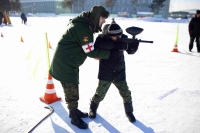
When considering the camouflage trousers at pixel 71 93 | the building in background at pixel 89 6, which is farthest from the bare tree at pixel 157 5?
the camouflage trousers at pixel 71 93

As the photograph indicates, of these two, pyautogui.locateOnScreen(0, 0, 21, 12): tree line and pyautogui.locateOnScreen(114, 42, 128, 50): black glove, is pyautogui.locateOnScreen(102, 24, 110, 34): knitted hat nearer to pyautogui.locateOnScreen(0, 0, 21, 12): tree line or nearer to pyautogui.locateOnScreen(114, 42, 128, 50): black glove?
pyautogui.locateOnScreen(114, 42, 128, 50): black glove

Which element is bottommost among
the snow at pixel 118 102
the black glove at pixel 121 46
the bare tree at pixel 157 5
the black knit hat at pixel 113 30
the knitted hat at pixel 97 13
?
the snow at pixel 118 102

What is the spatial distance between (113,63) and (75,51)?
Result: 582 millimetres

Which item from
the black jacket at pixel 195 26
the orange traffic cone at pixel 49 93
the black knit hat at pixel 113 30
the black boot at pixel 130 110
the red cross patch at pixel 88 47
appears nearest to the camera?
the red cross patch at pixel 88 47

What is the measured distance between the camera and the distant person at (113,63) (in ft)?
9.11

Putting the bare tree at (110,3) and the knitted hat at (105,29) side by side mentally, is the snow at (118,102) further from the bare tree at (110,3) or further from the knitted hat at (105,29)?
the bare tree at (110,3)

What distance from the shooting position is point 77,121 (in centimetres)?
301

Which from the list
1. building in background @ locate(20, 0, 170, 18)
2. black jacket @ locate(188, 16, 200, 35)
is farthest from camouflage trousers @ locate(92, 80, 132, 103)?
building in background @ locate(20, 0, 170, 18)

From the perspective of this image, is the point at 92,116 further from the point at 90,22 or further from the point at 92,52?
the point at 90,22

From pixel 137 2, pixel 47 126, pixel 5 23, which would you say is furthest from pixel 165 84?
pixel 137 2

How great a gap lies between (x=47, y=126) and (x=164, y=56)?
5897mm

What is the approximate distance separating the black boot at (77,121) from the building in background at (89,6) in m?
71.8

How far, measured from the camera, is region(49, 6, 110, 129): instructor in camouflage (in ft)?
8.64

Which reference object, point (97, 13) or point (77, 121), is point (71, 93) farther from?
point (97, 13)
